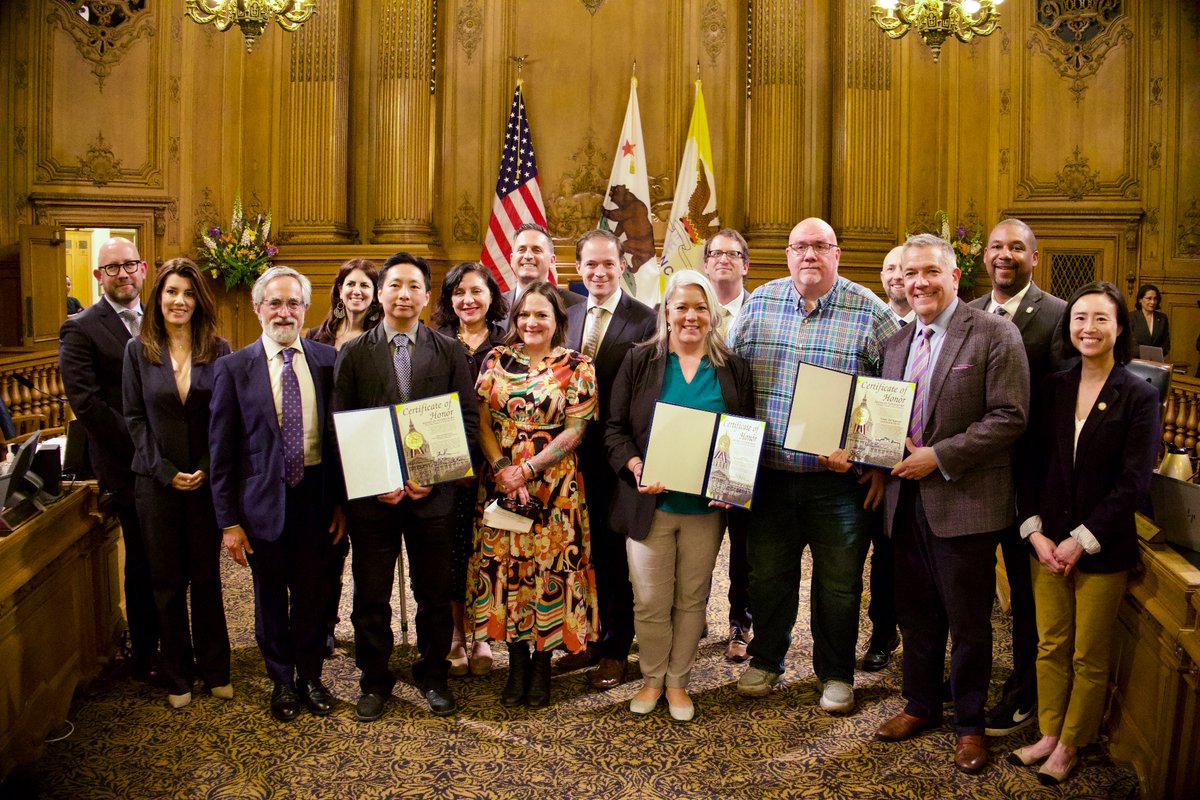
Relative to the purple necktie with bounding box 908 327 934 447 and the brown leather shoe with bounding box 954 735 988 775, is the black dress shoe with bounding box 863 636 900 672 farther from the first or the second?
the purple necktie with bounding box 908 327 934 447

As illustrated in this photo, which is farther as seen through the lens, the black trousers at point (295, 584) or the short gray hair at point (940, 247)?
the black trousers at point (295, 584)

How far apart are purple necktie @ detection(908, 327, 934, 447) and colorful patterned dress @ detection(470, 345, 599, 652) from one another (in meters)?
1.15

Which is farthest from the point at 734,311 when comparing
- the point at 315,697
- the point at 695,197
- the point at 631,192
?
the point at 631,192

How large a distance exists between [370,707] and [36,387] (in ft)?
13.8

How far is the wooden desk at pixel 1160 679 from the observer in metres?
2.79

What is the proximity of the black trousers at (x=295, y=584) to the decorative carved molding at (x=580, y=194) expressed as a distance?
5.73 metres

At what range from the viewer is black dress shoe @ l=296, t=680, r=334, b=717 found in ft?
12.0

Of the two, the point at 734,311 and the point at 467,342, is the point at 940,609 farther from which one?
the point at 467,342

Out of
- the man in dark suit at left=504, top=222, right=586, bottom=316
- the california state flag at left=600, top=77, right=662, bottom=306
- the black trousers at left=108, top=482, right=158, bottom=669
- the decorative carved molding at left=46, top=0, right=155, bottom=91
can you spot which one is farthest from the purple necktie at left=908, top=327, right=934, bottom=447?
the decorative carved molding at left=46, top=0, right=155, bottom=91

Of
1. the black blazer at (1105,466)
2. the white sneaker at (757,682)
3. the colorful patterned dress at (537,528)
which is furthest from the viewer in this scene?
the white sneaker at (757,682)

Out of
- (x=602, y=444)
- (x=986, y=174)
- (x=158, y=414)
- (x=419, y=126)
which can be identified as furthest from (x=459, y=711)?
(x=986, y=174)

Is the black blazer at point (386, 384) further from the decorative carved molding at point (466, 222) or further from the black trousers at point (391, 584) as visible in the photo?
the decorative carved molding at point (466, 222)

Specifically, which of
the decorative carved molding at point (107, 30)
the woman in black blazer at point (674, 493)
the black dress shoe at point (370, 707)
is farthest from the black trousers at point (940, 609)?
the decorative carved molding at point (107, 30)

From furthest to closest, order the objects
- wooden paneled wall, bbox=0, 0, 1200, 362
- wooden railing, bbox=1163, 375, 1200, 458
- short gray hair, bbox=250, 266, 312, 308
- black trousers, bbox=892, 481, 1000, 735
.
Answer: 1. wooden paneled wall, bbox=0, 0, 1200, 362
2. wooden railing, bbox=1163, 375, 1200, 458
3. short gray hair, bbox=250, 266, 312, 308
4. black trousers, bbox=892, 481, 1000, 735
